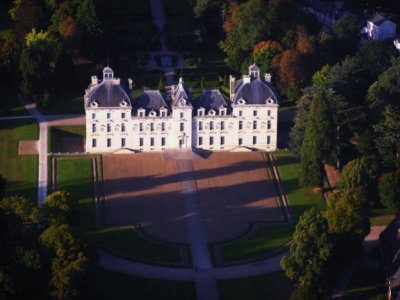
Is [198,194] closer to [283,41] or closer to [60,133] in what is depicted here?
[60,133]

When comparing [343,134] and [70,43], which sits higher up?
[70,43]

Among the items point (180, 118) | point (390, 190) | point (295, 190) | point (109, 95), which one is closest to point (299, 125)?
point (295, 190)

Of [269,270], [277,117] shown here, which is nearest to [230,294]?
[269,270]

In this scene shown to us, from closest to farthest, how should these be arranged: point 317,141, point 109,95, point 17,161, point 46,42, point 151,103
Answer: point 317,141, point 17,161, point 109,95, point 151,103, point 46,42

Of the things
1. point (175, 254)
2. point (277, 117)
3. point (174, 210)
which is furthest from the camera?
point (277, 117)

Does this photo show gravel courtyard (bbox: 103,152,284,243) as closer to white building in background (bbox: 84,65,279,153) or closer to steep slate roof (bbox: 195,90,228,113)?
white building in background (bbox: 84,65,279,153)

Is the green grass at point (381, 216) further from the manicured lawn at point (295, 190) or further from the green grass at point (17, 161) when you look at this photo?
the green grass at point (17, 161)

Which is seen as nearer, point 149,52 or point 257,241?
point 257,241

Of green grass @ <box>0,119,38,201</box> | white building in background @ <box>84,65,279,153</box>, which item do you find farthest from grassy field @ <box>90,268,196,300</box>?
white building in background @ <box>84,65,279,153</box>

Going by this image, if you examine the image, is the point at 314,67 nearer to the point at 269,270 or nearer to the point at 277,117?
the point at 277,117
